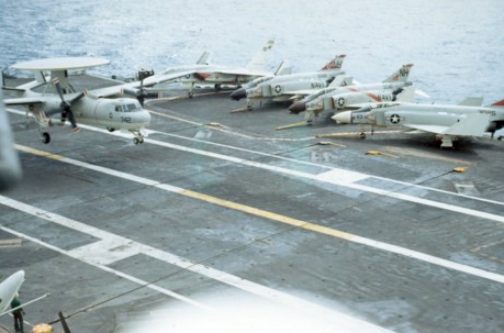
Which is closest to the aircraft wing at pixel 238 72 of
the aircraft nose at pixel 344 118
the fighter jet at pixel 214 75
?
the fighter jet at pixel 214 75

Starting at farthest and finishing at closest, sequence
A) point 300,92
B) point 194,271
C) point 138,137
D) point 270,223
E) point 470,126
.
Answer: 1. point 300,92
2. point 138,137
3. point 470,126
4. point 270,223
5. point 194,271

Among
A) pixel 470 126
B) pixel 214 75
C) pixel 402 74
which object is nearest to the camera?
pixel 470 126

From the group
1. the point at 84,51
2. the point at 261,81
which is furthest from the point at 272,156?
the point at 84,51

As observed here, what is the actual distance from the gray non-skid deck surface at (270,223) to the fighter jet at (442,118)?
1300 millimetres

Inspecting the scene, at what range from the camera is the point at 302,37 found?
5694 inches

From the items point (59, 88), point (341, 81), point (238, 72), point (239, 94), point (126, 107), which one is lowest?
point (239, 94)

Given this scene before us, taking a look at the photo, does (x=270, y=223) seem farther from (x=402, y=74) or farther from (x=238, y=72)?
(x=238, y=72)

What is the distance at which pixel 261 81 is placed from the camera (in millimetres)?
57219

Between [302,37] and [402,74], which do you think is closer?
[402,74]

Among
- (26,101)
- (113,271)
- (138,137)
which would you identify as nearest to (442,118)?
(138,137)

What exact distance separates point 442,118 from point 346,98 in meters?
9.70

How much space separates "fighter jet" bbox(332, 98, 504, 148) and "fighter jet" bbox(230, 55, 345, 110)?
37.6 ft

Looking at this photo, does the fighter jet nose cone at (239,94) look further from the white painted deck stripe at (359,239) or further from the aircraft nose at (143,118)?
the white painted deck stripe at (359,239)

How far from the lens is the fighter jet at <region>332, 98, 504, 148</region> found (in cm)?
4147
